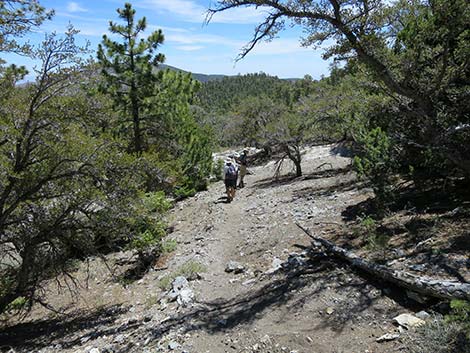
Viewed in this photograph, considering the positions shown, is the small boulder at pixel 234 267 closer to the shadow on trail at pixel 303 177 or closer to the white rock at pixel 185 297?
the white rock at pixel 185 297

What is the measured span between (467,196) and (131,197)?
7.40m

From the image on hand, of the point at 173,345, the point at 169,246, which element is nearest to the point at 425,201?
the point at 173,345

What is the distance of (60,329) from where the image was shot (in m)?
8.79

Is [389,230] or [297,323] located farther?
[389,230]

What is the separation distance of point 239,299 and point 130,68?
11.5 metres

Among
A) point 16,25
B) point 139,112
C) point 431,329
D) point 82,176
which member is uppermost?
point 16,25

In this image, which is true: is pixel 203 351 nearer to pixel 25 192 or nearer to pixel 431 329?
pixel 431 329

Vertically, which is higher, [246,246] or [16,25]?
[16,25]

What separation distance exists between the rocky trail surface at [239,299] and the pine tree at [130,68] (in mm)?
5371

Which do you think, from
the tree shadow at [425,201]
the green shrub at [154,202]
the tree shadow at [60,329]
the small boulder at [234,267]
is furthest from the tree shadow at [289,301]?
the green shrub at [154,202]

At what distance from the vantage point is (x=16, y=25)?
647 cm

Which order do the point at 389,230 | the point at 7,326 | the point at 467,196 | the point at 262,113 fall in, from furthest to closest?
1. the point at 262,113
2. the point at 7,326
3. the point at 467,196
4. the point at 389,230

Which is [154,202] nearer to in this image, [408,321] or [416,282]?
[416,282]

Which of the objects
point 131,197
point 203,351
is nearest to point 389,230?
point 203,351
